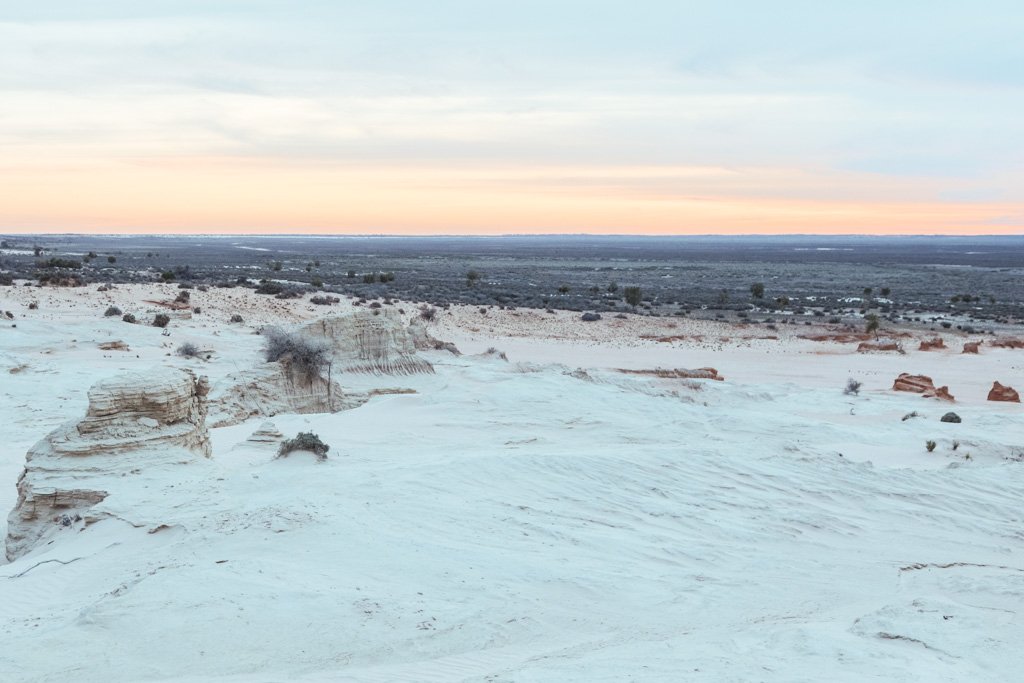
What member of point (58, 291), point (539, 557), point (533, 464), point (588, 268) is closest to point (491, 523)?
point (539, 557)

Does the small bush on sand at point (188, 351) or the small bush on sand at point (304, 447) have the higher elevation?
the small bush on sand at point (304, 447)

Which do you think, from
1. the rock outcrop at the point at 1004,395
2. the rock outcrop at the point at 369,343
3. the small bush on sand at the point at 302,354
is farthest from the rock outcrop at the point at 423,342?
the rock outcrop at the point at 1004,395

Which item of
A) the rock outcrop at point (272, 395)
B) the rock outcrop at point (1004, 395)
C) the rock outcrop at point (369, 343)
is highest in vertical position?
the rock outcrop at point (369, 343)

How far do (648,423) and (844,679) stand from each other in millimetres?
9416

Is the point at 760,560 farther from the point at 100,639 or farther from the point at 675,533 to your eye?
the point at 100,639

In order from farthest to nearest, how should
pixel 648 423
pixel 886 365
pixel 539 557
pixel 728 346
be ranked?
1. pixel 728 346
2. pixel 886 365
3. pixel 648 423
4. pixel 539 557

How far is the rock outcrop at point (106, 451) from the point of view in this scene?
906cm

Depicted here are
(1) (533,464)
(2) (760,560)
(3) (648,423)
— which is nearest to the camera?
(2) (760,560)

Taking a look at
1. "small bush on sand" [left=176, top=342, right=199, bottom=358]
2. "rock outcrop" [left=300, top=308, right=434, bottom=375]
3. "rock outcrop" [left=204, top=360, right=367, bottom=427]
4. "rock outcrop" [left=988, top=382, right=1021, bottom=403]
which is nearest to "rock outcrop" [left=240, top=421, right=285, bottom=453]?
"rock outcrop" [left=204, top=360, right=367, bottom=427]

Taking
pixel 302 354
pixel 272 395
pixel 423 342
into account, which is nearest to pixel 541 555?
pixel 272 395

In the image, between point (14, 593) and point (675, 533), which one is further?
point (675, 533)

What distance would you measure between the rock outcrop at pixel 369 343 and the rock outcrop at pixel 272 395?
62.4 inches

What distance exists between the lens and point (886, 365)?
27125mm

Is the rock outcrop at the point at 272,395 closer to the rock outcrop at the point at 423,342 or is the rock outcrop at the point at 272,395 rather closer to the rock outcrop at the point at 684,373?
the rock outcrop at the point at 423,342
